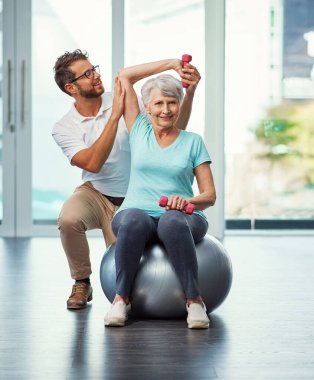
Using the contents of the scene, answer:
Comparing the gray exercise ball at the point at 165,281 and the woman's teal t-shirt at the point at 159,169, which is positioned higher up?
the woman's teal t-shirt at the point at 159,169

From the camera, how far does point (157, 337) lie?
2938 mm

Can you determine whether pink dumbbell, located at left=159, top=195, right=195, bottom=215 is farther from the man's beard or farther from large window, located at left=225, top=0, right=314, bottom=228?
large window, located at left=225, top=0, right=314, bottom=228

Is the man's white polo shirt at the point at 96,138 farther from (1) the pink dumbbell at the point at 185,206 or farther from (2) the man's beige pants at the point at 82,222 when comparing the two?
(1) the pink dumbbell at the point at 185,206

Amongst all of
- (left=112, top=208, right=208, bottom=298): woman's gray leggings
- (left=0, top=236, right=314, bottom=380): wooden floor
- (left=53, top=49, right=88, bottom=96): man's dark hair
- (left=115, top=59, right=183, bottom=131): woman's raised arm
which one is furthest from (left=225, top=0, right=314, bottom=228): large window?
(left=112, top=208, right=208, bottom=298): woman's gray leggings

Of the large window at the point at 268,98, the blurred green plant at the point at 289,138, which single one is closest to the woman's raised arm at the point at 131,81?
the large window at the point at 268,98

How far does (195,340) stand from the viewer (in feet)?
9.50

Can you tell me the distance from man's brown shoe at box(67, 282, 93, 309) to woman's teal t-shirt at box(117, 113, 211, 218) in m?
0.46

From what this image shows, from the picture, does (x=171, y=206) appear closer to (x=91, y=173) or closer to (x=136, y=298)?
(x=136, y=298)

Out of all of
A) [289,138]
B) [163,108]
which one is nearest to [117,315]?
[163,108]

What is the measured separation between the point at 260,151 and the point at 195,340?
152 inches

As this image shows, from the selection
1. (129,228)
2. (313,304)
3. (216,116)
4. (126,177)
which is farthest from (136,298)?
(216,116)

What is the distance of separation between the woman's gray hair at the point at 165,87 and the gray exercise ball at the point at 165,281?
55 cm

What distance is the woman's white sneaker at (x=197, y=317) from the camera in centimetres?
305

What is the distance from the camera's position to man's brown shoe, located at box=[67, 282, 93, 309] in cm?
350
